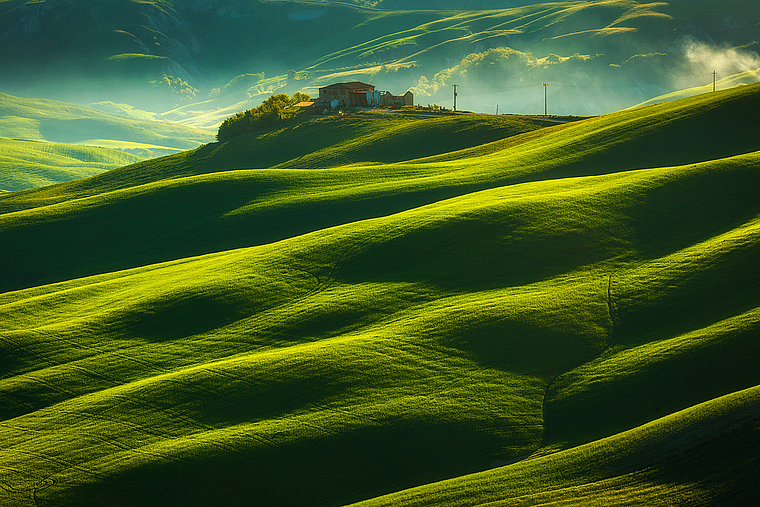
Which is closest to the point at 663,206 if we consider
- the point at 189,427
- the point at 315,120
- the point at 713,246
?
the point at 713,246

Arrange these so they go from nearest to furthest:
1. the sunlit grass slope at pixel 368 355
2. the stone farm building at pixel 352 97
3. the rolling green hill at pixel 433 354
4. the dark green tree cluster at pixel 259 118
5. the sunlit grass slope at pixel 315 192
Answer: the rolling green hill at pixel 433 354, the sunlit grass slope at pixel 368 355, the sunlit grass slope at pixel 315 192, the dark green tree cluster at pixel 259 118, the stone farm building at pixel 352 97

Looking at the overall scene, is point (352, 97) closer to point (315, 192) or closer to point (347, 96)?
point (347, 96)

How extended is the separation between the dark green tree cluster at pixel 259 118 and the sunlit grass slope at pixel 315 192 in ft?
146

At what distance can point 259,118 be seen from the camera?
132 metres

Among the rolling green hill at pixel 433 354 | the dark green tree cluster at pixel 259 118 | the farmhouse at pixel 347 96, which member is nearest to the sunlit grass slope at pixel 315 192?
Result: the rolling green hill at pixel 433 354

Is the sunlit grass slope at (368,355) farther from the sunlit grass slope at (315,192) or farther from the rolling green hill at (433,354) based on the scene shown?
the sunlit grass slope at (315,192)

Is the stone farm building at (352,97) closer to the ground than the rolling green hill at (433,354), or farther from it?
farther from it

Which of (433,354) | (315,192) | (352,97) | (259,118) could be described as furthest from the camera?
(352,97)

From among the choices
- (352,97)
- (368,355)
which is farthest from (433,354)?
(352,97)

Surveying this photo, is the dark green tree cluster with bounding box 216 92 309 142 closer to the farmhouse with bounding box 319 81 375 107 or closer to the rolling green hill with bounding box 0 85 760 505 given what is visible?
the farmhouse with bounding box 319 81 375 107

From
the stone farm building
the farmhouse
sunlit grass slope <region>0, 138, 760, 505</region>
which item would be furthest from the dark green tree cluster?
sunlit grass slope <region>0, 138, 760, 505</region>

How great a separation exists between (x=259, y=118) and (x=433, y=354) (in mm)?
106230

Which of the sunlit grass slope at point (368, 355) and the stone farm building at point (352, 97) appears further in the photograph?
the stone farm building at point (352, 97)

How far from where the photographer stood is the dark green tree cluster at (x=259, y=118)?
5162 inches
